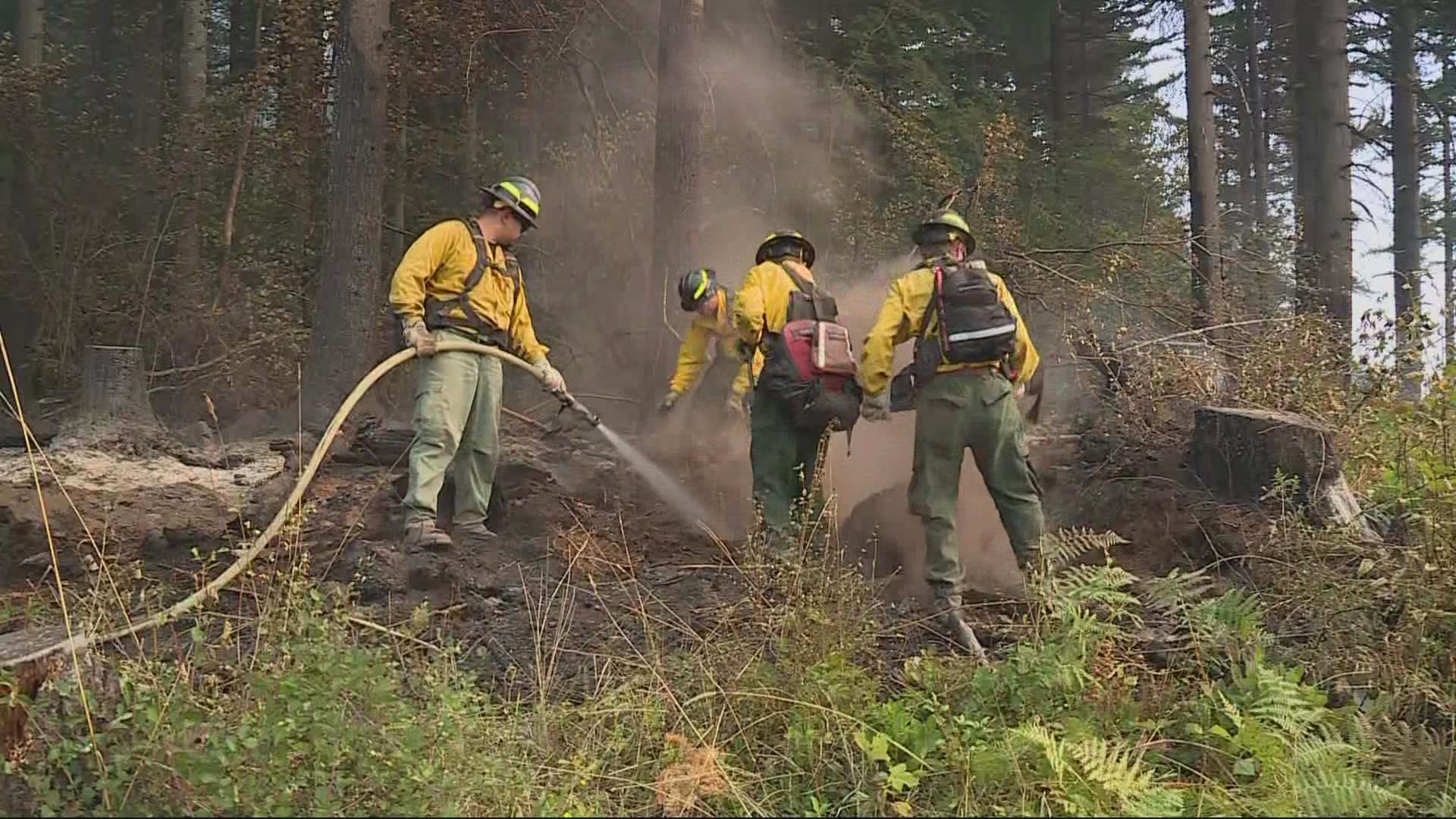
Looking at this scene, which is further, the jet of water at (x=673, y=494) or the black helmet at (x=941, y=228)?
the jet of water at (x=673, y=494)

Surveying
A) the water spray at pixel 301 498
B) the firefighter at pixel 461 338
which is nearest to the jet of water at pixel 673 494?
the water spray at pixel 301 498

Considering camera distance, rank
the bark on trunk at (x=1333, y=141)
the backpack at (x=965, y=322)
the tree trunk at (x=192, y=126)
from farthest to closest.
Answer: the tree trunk at (x=192, y=126)
the bark on trunk at (x=1333, y=141)
the backpack at (x=965, y=322)

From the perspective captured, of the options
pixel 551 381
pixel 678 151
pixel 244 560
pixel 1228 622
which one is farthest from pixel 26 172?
pixel 1228 622

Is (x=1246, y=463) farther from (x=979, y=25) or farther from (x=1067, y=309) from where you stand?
(x=979, y=25)

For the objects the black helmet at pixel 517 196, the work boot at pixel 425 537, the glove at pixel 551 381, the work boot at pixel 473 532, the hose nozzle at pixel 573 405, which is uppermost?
the black helmet at pixel 517 196

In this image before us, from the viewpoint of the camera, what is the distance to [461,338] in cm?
654

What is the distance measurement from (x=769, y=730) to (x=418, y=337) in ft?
10.1

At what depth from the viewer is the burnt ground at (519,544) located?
5137 mm

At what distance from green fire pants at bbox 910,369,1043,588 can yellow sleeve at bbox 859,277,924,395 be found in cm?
27

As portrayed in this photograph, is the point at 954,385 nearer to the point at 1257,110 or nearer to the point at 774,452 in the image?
the point at 774,452

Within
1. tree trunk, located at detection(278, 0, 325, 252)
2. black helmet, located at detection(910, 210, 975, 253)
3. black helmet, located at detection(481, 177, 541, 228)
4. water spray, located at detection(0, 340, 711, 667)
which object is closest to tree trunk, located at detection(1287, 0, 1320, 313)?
black helmet, located at detection(910, 210, 975, 253)

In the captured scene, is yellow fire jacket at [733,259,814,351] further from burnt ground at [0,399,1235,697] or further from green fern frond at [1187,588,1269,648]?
green fern frond at [1187,588,1269,648]

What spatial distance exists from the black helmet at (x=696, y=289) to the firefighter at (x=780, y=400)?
1.68ft

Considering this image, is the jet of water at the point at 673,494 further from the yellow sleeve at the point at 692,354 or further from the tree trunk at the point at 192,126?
the tree trunk at the point at 192,126
